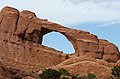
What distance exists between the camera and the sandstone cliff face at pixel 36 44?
91.7 m

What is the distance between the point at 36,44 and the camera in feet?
311

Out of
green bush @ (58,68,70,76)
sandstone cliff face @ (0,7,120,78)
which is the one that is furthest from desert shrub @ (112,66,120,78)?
green bush @ (58,68,70,76)

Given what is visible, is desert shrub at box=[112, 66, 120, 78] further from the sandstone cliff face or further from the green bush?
the green bush

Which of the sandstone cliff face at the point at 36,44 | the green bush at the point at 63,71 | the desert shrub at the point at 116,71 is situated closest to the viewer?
the green bush at the point at 63,71

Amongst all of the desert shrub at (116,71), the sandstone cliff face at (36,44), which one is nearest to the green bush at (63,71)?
the sandstone cliff face at (36,44)

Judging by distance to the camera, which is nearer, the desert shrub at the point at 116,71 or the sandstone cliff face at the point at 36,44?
the desert shrub at the point at 116,71

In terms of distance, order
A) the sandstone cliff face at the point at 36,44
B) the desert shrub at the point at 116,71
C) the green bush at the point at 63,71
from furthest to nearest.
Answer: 1. the sandstone cliff face at the point at 36,44
2. the desert shrub at the point at 116,71
3. the green bush at the point at 63,71

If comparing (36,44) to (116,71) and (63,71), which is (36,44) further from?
(116,71)

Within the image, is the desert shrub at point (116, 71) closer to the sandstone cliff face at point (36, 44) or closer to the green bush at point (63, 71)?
the sandstone cliff face at point (36, 44)

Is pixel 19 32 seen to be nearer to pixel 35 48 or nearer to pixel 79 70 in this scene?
pixel 35 48

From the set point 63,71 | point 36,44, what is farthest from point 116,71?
point 36,44

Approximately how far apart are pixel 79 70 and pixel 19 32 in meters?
17.1

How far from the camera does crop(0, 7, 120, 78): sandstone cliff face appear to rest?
91.7 meters

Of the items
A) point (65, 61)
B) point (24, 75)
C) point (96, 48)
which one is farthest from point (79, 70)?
point (24, 75)
